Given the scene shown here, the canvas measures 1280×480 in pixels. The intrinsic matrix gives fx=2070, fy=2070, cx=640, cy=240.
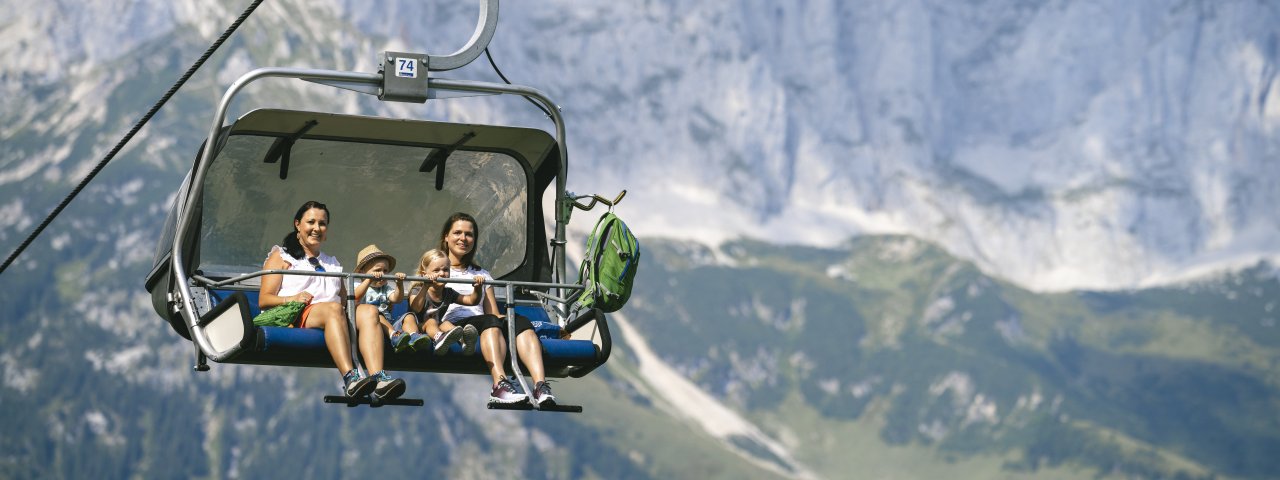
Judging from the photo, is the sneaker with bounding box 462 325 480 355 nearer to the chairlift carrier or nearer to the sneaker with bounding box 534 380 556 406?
the chairlift carrier

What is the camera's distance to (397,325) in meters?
18.3

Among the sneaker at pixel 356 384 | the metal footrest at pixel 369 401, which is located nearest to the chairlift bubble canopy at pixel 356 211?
the sneaker at pixel 356 384

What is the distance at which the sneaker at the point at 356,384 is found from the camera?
16530mm

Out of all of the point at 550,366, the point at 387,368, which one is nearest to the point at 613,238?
the point at 550,366

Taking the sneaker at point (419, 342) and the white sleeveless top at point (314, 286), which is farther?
the white sleeveless top at point (314, 286)

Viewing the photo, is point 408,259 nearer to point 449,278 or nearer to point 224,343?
point 449,278

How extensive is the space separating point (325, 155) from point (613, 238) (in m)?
3.62

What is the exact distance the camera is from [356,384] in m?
16.7

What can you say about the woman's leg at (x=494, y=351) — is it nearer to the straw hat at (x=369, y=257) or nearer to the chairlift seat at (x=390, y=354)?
the chairlift seat at (x=390, y=354)

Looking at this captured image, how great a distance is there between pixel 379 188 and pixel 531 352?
3.96 metres

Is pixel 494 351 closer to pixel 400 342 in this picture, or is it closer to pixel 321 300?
pixel 400 342

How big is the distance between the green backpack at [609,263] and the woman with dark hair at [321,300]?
2.37 m

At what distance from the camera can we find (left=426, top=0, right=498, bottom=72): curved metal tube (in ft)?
57.3

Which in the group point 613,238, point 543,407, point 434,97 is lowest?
point 543,407
